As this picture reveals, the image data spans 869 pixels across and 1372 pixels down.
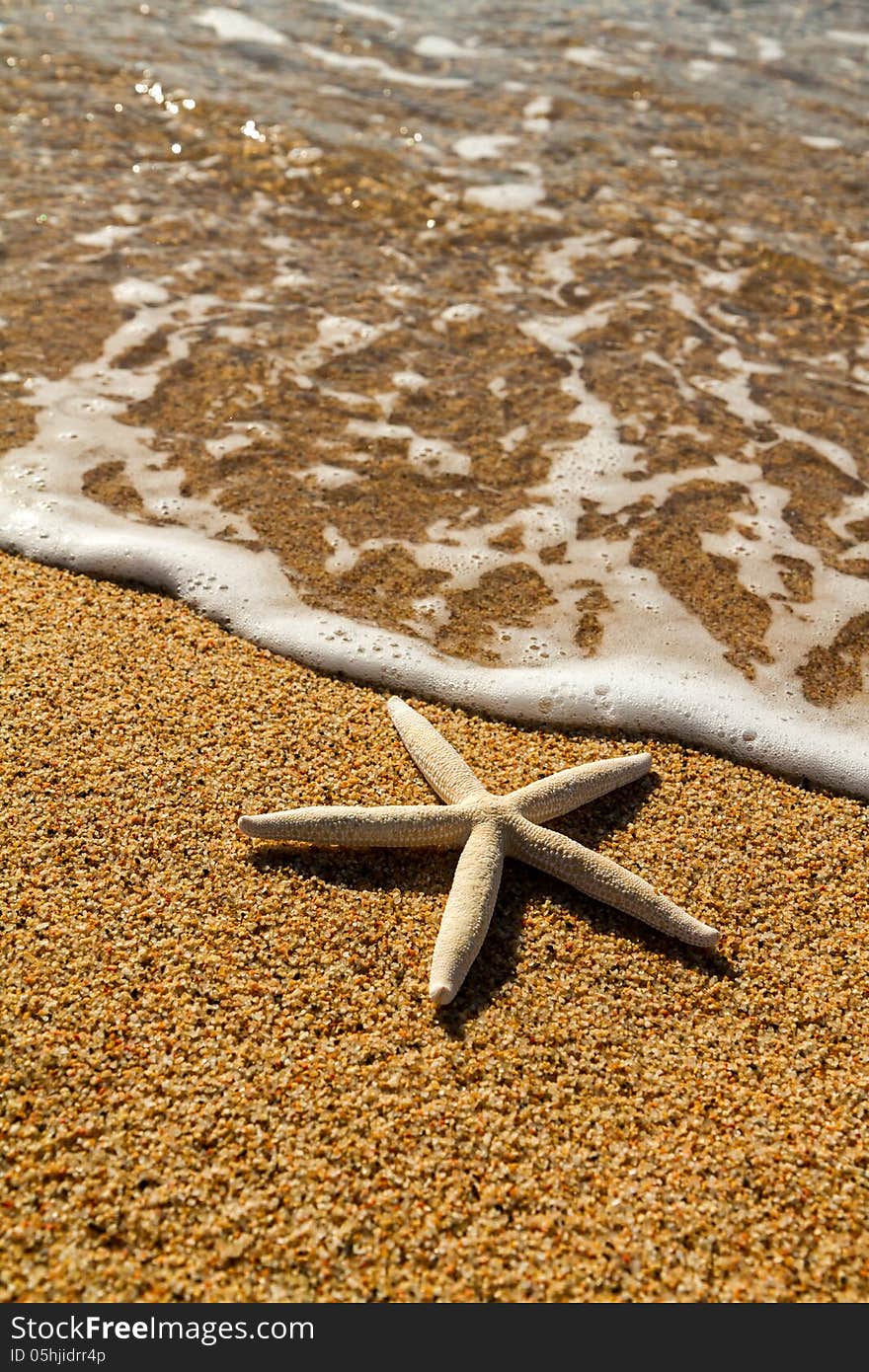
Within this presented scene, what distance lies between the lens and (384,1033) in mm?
2762

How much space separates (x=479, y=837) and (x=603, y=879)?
15.7 inches

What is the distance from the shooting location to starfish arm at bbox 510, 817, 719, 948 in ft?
9.85

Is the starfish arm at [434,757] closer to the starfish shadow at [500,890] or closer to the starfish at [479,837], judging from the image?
the starfish at [479,837]

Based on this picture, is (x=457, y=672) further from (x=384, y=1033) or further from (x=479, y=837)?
(x=384, y=1033)

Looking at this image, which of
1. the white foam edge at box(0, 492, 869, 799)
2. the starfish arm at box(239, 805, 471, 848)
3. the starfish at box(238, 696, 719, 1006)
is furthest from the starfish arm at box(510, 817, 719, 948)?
the white foam edge at box(0, 492, 869, 799)

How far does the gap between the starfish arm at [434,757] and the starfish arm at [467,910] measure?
19 cm

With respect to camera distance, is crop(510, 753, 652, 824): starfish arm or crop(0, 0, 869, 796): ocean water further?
crop(0, 0, 869, 796): ocean water

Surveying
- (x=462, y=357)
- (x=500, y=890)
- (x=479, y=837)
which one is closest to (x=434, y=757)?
(x=479, y=837)

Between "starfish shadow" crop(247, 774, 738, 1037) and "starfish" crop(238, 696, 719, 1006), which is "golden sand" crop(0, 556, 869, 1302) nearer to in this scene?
"starfish shadow" crop(247, 774, 738, 1037)

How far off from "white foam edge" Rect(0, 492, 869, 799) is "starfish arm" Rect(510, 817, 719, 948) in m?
0.77

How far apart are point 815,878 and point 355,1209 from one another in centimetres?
181

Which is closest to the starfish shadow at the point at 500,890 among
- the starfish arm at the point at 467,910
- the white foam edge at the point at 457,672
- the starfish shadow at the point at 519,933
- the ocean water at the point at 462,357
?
the starfish shadow at the point at 519,933

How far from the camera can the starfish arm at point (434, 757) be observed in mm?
3324
